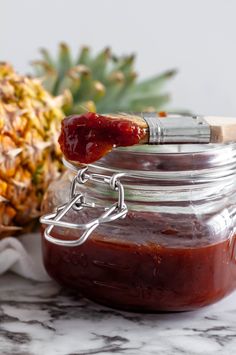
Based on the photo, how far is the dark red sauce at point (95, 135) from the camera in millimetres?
955

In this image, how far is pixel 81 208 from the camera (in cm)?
99

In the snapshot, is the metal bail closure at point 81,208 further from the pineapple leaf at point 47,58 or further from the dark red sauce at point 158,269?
the pineapple leaf at point 47,58

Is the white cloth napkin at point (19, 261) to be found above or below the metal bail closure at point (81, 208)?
below

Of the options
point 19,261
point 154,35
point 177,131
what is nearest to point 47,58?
point 154,35

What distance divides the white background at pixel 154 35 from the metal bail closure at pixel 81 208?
934 mm

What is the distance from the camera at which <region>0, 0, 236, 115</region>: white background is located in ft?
6.15

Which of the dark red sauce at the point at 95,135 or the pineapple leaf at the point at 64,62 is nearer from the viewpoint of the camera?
the dark red sauce at the point at 95,135

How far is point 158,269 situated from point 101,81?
2.24 ft

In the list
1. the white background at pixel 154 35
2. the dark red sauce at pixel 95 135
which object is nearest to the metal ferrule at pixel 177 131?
the dark red sauce at pixel 95 135

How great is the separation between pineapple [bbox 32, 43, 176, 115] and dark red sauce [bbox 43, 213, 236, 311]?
48 cm

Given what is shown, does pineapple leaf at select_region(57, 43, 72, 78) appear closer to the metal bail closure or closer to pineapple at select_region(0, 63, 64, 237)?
pineapple at select_region(0, 63, 64, 237)

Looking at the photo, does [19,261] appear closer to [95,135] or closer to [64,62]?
[95,135]

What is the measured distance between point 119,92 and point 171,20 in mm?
433

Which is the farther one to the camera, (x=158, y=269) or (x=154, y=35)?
(x=154, y=35)
